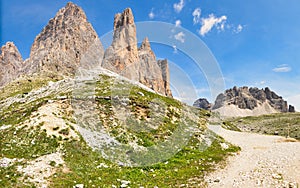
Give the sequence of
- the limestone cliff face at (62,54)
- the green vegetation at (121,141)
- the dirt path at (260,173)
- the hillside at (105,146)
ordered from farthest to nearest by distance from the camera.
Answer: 1. the limestone cliff face at (62,54)
2. the hillside at (105,146)
3. the green vegetation at (121,141)
4. the dirt path at (260,173)

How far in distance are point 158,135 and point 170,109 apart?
41.2 ft

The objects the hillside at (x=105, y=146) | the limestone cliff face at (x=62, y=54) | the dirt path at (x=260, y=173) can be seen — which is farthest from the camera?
the limestone cliff face at (x=62, y=54)

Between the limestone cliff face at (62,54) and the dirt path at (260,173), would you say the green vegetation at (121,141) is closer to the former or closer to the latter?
the dirt path at (260,173)

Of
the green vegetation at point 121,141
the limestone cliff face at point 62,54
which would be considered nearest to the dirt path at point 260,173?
the green vegetation at point 121,141

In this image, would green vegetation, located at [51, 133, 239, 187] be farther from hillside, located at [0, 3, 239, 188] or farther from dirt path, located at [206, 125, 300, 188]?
dirt path, located at [206, 125, 300, 188]

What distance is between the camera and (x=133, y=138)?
101 ft

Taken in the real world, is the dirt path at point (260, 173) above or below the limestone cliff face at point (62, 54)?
below

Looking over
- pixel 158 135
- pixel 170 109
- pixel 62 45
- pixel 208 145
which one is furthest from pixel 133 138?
pixel 62 45

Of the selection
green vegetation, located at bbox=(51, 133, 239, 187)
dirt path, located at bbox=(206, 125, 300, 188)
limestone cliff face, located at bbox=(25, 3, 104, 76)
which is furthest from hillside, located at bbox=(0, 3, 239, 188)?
limestone cliff face, located at bbox=(25, 3, 104, 76)

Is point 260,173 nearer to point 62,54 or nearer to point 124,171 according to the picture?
point 124,171

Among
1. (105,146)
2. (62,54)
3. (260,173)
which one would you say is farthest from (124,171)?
(62,54)

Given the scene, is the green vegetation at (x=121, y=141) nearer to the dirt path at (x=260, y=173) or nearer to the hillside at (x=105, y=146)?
the hillside at (x=105, y=146)

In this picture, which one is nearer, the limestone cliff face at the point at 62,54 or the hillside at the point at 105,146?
the hillside at the point at 105,146

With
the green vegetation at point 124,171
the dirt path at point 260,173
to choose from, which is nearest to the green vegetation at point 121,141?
the green vegetation at point 124,171
